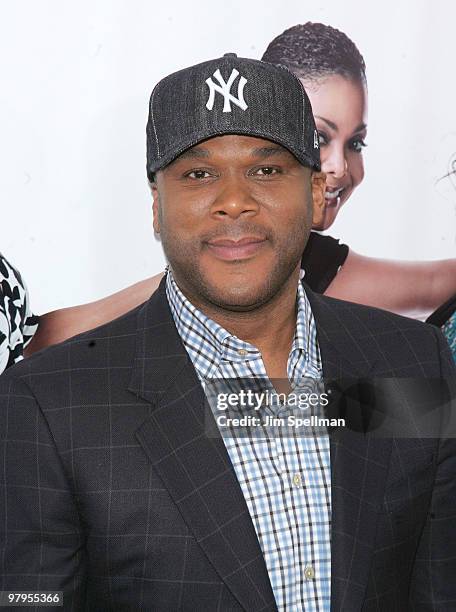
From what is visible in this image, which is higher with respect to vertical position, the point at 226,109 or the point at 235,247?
the point at 226,109

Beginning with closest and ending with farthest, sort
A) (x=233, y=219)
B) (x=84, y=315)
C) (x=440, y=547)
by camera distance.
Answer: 1. (x=233, y=219)
2. (x=440, y=547)
3. (x=84, y=315)

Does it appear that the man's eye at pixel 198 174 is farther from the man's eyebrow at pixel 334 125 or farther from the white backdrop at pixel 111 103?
the man's eyebrow at pixel 334 125

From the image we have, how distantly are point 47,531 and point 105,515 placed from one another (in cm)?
10

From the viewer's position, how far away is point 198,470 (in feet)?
4.79

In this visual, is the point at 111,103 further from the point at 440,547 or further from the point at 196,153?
the point at 440,547

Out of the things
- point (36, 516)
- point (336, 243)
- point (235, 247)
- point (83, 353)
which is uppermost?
point (336, 243)

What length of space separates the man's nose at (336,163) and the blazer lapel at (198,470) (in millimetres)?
911

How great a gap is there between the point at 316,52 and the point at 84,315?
947 millimetres

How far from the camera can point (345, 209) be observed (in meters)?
2.31

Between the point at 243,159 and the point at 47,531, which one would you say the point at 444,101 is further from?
the point at 47,531

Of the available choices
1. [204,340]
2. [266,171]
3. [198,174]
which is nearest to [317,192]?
[266,171]

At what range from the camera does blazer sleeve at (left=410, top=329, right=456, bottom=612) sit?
5.45ft

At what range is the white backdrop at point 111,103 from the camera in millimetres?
2051

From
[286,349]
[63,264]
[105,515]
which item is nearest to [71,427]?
[105,515]
